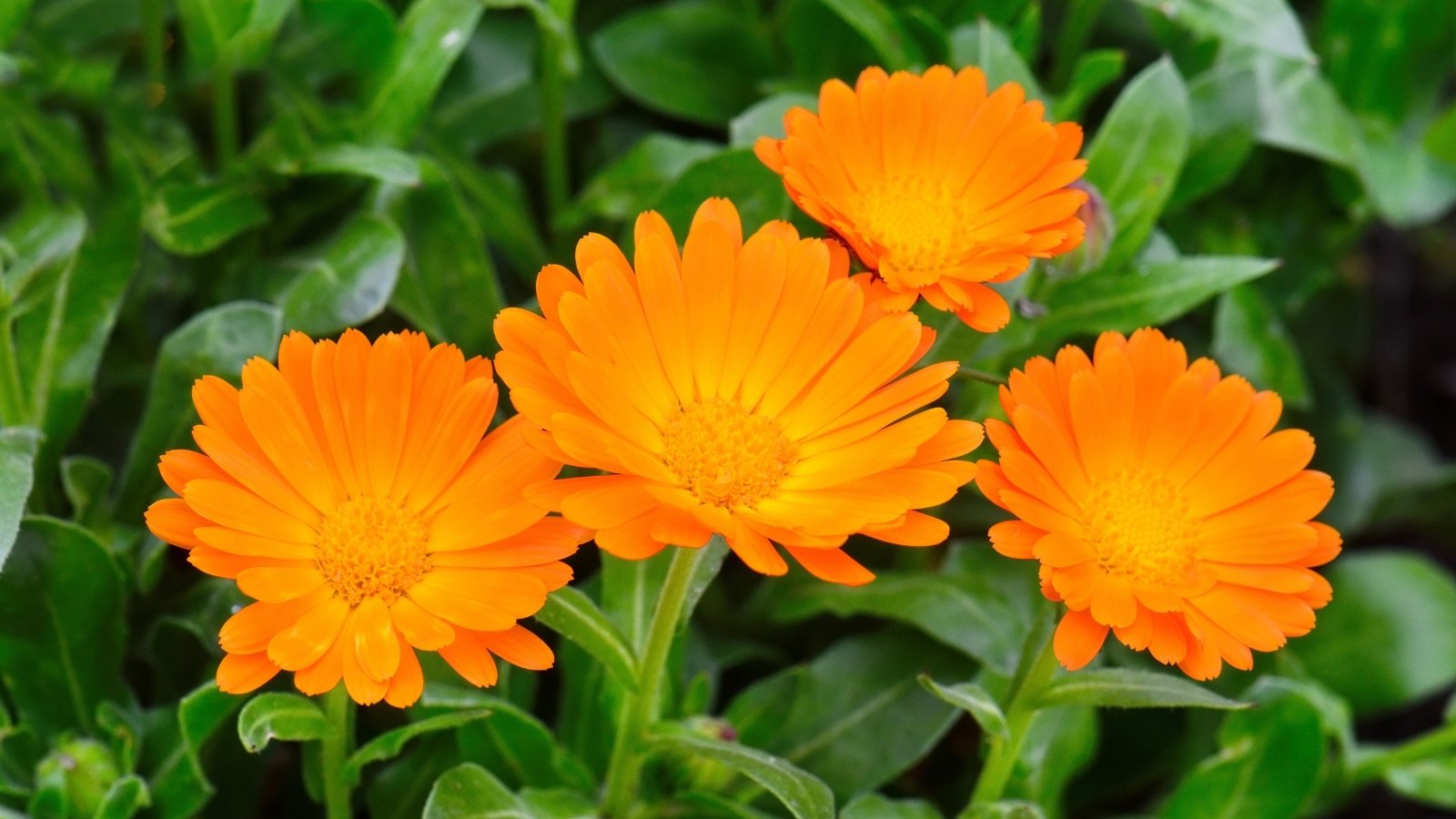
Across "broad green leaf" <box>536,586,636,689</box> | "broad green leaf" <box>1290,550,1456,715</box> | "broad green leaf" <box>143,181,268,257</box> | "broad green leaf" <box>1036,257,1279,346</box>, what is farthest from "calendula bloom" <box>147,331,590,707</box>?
"broad green leaf" <box>1290,550,1456,715</box>

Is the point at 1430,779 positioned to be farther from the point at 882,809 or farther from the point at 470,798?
the point at 470,798

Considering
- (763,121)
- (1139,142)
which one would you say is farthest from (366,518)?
(1139,142)

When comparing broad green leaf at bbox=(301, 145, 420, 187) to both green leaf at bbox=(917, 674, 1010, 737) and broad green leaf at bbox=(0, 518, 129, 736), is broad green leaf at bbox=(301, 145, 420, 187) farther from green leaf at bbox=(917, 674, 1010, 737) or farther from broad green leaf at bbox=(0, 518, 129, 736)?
green leaf at bbox=(917, 674, 1010, 737)

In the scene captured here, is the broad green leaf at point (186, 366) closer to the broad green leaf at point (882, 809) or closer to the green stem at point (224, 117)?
the green stem at point (224, 117)

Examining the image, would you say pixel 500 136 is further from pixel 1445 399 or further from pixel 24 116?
pixel 1445 399

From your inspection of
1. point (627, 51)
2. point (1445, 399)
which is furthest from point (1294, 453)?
point (1445, 399)
